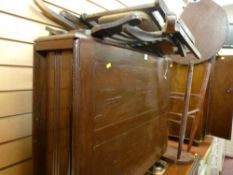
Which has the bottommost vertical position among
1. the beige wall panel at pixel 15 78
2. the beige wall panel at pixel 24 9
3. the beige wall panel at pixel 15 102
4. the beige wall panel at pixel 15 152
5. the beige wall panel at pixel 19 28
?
the beige wall panel at pixel 15 152

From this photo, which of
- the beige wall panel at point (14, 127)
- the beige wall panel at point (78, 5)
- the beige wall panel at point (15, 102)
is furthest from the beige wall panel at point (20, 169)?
the beige wall panel at point (78, 5)

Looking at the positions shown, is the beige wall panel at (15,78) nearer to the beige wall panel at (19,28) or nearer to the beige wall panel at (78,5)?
the beige wall panel at (19,28)

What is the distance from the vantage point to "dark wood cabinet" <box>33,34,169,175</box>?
740 mm

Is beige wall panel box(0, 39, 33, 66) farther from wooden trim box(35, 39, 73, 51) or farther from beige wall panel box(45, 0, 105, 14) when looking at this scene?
beige wall panel box(45, 0, 105, 14)

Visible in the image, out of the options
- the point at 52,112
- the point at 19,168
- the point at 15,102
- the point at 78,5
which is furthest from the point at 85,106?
the point at 78,5

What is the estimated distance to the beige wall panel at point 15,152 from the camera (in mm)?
994

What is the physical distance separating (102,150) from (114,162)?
0.14 metres

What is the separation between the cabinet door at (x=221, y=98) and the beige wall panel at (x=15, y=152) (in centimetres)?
211

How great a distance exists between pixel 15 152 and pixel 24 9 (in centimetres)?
72

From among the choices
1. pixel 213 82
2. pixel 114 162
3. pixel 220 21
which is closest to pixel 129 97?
pixel 114 162

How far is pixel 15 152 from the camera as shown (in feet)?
3.43

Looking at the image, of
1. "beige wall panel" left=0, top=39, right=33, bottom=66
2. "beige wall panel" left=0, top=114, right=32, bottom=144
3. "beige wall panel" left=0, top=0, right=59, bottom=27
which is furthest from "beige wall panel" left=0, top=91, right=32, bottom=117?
"beige wall panel" left=0, top=0, right=59, bottom=27

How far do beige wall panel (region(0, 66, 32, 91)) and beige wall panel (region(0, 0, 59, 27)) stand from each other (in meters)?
0.27

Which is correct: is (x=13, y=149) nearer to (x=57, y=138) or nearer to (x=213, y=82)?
(x=57, y=138)
